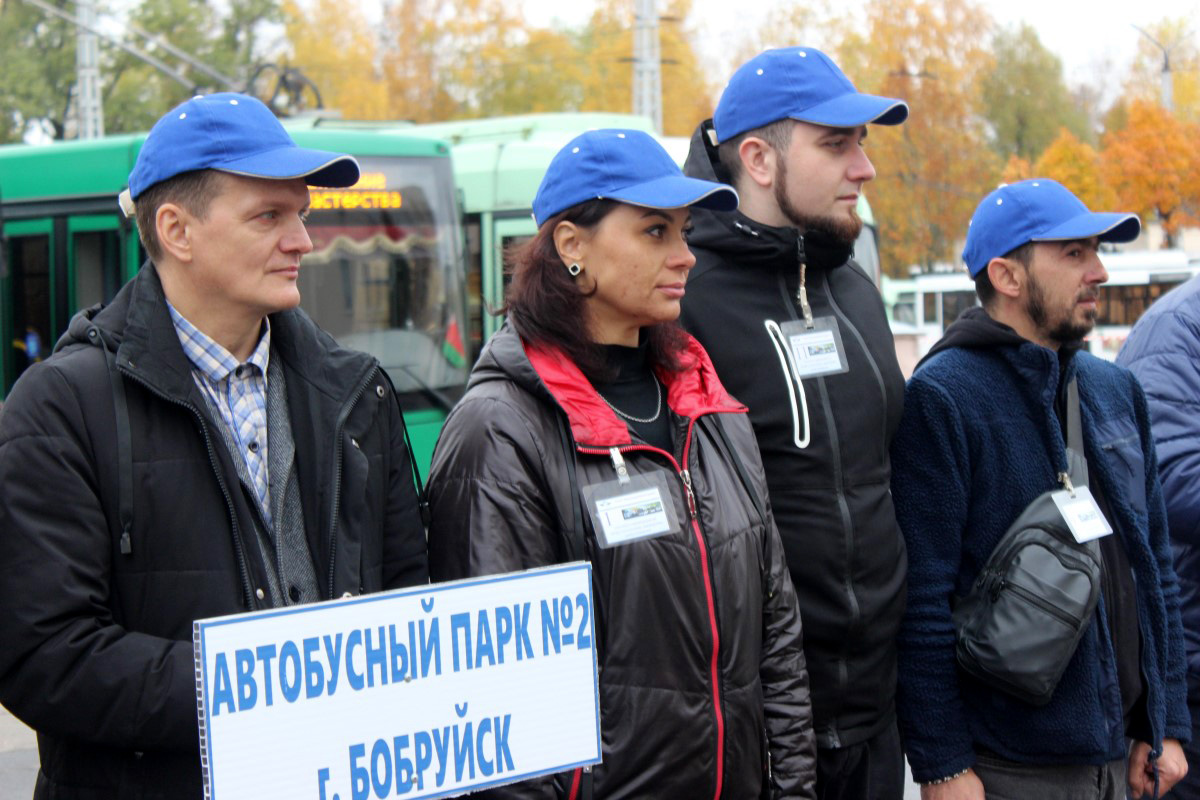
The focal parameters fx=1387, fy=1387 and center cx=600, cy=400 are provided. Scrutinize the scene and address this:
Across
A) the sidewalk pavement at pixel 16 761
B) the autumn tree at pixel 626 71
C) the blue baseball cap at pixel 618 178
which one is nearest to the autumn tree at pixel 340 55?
the autumn tree at pixel 626 71

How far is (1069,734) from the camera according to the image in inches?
128

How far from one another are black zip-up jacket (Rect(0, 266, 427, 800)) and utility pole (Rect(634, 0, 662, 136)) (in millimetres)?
17768

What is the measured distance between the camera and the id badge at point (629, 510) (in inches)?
106

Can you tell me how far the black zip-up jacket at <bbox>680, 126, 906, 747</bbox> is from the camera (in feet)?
10.5

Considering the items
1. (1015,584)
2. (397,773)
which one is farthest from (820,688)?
(397,773)

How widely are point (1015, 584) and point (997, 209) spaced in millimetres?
969

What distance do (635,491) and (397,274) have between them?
28.1 ft

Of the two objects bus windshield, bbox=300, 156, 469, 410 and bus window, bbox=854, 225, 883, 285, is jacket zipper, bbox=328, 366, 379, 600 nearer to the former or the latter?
bus windshield, bbox=300, 156, 469, 410

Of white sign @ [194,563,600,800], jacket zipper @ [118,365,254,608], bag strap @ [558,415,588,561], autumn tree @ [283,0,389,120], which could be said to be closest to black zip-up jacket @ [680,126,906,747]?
bag strap @ [558,415,588,561]

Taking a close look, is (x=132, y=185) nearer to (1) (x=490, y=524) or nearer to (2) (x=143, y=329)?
(2) (x=143, y=329)

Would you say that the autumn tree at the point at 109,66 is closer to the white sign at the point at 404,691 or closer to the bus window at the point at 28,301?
the bus window at the point at 28,301

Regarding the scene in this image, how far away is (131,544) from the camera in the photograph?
2.37 meters

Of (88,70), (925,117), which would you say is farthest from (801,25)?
(88,70)

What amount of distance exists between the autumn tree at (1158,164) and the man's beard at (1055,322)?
26283 mm
